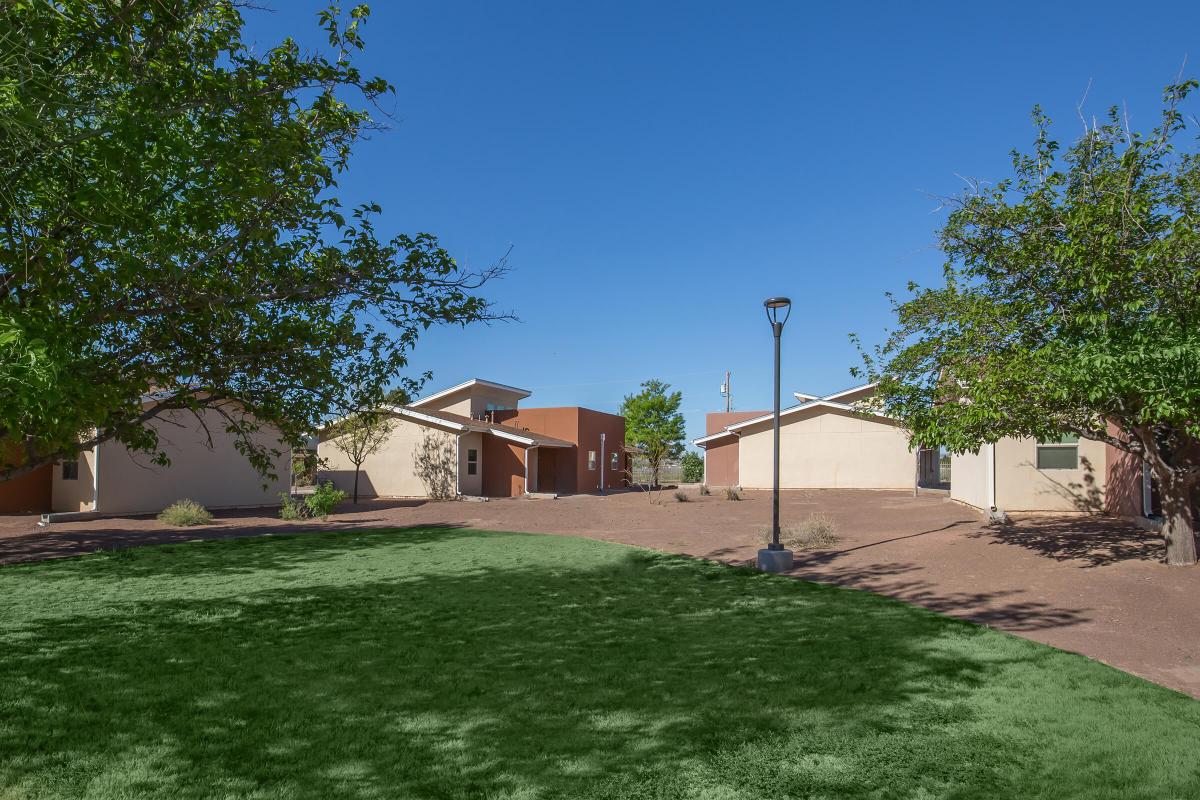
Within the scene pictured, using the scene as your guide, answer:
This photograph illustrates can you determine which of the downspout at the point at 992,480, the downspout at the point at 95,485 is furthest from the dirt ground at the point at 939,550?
the downspout at the point at 95,485

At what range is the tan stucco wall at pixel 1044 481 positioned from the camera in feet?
60.4

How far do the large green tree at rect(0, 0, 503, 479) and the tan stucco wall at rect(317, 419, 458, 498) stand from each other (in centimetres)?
2451

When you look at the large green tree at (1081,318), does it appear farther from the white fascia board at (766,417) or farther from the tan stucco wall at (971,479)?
the white fascia board at (766,417)

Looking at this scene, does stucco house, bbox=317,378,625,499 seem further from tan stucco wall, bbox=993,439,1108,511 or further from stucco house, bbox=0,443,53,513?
tan stucco wall, bbox=993,439,1108,511

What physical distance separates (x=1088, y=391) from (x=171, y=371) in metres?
10.3

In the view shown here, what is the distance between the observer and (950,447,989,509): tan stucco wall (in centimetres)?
1975

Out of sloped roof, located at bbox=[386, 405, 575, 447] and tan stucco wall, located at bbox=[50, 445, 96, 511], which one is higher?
sloped roof, located at bbox=[386, 405, 575, 447]

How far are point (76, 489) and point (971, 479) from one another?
25.8m

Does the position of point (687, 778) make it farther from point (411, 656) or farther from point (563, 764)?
point (411, 656)

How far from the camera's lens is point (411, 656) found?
6.77 m

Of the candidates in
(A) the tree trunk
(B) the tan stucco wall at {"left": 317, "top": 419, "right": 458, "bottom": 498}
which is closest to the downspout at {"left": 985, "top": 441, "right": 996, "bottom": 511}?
(A) the tree trunk

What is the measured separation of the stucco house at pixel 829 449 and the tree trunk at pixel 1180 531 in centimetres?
2277

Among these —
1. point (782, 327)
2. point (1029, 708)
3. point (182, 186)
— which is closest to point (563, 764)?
point (1029, 708)

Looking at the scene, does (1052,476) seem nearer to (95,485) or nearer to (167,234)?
(167,234)
